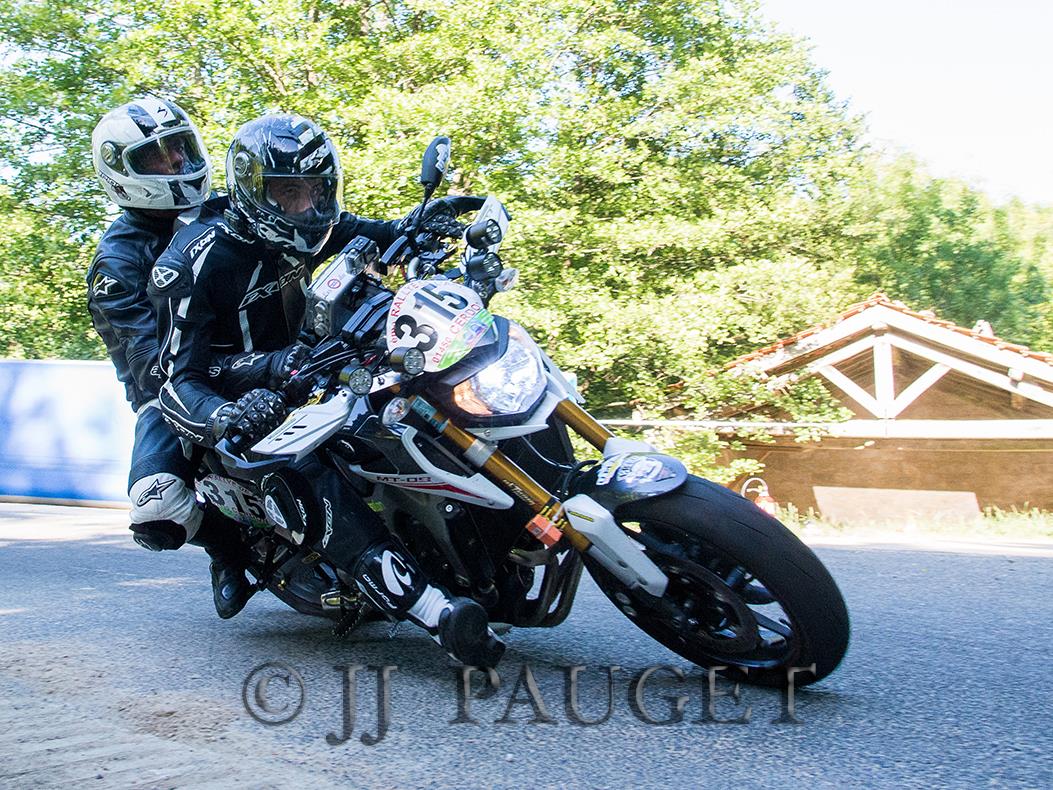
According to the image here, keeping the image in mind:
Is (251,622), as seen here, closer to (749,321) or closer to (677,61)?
(749,321)

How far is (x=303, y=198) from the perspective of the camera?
150 inches

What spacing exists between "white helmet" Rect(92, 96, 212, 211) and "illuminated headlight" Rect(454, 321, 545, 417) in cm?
227

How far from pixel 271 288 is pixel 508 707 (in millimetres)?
1838

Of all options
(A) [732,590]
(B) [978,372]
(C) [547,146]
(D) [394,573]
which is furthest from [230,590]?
(B) [978,372]

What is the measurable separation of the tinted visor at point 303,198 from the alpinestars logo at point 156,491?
118 cm

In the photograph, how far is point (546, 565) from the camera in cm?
354

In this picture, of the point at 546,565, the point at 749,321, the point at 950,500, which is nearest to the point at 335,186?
the point at 546,565

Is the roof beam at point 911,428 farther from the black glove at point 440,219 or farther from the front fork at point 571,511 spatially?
the front fork at point 571,511

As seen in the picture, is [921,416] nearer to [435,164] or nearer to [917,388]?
[917,388]

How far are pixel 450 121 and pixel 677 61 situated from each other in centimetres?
629

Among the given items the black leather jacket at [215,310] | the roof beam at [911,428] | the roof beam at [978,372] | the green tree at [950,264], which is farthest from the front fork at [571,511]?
the green tree at [950,264]

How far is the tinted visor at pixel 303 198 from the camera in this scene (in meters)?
3.73

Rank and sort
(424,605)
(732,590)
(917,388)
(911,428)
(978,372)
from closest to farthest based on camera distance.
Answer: (732,590) < (424,605) < (978,372) < (917,388) < (911,428)

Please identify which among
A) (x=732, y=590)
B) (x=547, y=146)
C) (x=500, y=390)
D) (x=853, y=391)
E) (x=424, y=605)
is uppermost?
(x=547, y=146)
